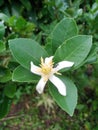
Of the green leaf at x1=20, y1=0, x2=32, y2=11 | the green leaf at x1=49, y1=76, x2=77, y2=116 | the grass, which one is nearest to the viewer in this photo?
the green leaf at x1=49, y1=76, x2=77, y2=116

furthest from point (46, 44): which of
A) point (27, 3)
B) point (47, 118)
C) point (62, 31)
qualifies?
point (47, 118)

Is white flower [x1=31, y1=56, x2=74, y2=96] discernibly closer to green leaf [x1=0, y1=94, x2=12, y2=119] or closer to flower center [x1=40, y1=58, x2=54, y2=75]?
flower center [x1=40, y1=58, x2=54, y2=75]

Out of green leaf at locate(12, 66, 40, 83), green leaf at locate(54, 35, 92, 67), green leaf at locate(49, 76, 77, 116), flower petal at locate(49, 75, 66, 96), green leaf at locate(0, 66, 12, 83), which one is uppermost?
green leaf at locate(54, 35, 92, 67)

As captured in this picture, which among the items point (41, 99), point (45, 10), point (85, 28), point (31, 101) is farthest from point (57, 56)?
point (31, 101)

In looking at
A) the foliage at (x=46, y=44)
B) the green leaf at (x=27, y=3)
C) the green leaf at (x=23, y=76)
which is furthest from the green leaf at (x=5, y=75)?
the green leaf at (x=27, y=3)

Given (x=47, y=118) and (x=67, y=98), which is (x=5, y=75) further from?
(x=47, y=118)

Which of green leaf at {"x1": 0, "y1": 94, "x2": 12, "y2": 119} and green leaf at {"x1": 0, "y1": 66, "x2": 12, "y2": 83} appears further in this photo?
green leaf at {"x1": 0, "y1": 94, "x2": 12, "y2": 119}

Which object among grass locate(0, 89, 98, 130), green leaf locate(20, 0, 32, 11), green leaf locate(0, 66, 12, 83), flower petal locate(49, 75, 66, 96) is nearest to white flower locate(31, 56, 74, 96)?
flower petal locate(49, 75, 66, 96)
